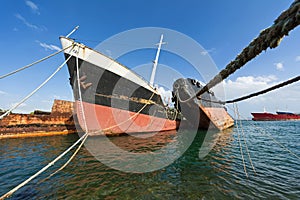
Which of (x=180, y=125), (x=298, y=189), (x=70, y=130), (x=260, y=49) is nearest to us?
(x=260, y=49)

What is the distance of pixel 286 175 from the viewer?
4918 mm

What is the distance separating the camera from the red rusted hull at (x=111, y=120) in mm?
10391

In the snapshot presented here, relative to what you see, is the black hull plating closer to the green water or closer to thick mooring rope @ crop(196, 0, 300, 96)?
the green water

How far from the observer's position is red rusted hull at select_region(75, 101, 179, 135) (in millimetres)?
10391

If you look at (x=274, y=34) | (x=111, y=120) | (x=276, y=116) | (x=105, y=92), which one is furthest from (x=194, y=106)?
(x=276, y=116)

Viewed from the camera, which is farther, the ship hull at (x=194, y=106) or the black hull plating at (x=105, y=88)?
the ship hull at (x=194, y=106)

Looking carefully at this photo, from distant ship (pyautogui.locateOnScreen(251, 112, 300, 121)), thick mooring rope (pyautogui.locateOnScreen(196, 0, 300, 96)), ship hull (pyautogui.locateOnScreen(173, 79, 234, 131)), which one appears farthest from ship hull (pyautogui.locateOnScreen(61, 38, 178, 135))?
distant ship (pyautogui.locateOnScreen(251, 112, 300, 121))

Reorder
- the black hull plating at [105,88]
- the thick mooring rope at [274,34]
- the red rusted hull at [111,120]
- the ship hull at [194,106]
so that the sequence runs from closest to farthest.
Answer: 1. the thick mooring rope at [274,34]
2. the black hull plating at [105,88]
3. the red rusted hull at [111,120]
4. the ship hull at [194,106]

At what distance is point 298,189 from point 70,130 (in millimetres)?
15628

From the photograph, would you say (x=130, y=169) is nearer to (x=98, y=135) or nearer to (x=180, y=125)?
(x=98, y=135)

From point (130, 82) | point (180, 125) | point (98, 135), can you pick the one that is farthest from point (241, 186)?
point (180, 125)

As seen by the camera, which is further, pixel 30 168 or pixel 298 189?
pixel 30 168

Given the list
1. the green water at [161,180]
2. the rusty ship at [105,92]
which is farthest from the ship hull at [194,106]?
the green water at [161,180]

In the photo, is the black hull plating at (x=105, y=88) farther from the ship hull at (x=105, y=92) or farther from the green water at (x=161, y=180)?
the green water at (x=161, y=180)
